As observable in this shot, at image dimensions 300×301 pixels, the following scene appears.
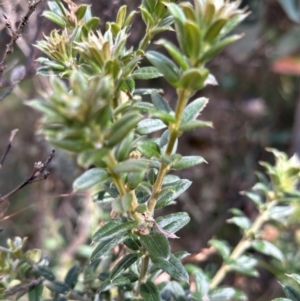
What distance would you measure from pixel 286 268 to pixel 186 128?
699 mm

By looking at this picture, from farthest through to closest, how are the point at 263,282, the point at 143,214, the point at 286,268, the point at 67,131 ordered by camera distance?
1. the point at 263,282
2. the point at 286,268
3. the point at 143,214
4. the point at 67,131

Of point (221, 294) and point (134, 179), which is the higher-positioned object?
point (134, 179)

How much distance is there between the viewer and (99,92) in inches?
13.0

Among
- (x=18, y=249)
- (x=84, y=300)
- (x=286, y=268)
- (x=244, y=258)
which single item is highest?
(x=18, y=249)

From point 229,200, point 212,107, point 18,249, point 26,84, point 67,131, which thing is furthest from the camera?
point 26,84

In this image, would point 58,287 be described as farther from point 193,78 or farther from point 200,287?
point 193,78

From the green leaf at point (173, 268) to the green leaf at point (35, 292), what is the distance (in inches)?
8.4

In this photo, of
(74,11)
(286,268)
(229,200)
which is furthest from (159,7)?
(229,200)

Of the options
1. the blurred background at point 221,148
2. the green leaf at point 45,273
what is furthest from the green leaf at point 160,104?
the blurred background at point 221,148

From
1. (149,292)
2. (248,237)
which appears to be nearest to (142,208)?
(149,292)

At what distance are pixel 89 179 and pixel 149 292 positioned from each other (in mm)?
215

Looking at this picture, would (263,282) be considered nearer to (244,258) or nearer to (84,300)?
(244,258)

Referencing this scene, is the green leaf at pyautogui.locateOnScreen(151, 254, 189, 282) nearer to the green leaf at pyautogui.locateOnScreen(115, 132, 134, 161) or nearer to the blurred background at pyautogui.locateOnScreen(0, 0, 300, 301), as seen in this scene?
the green leaf at pyautogui.locateOnScreen(115, 132, 134, 161)

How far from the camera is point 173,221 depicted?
489 millimetres
